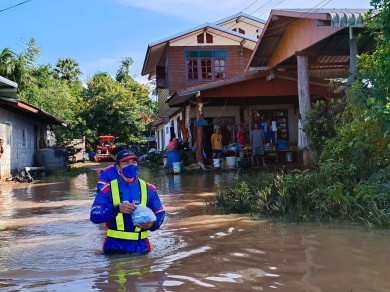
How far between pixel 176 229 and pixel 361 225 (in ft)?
9.16

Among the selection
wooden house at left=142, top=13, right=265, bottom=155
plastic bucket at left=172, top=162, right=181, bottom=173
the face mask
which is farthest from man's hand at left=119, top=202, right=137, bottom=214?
wooden house at left=142, top=13, right=265, bottom=155

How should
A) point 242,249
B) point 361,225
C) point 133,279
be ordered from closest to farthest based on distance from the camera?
1. point 133,279
2. point 242,249
3. point 361,225

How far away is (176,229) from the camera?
7.43 meters

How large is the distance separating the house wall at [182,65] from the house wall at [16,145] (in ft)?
24.6

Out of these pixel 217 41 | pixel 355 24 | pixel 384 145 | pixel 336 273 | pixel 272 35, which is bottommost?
pixel 336 273

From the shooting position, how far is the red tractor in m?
37.9

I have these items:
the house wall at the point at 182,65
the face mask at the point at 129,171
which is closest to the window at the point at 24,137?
the house wall at the point at 182,65

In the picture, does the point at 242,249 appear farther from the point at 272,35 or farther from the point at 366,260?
the point at 272,35

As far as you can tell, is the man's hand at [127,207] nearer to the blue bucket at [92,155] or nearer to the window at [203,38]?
the window at [203,38]

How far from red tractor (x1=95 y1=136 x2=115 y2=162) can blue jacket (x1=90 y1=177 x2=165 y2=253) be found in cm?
3290

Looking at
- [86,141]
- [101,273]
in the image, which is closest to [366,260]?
[101,273]

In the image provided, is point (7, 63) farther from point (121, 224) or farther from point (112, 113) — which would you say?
point (121, 224)

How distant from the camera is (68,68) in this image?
58.3m

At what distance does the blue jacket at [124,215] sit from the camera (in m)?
4.65
